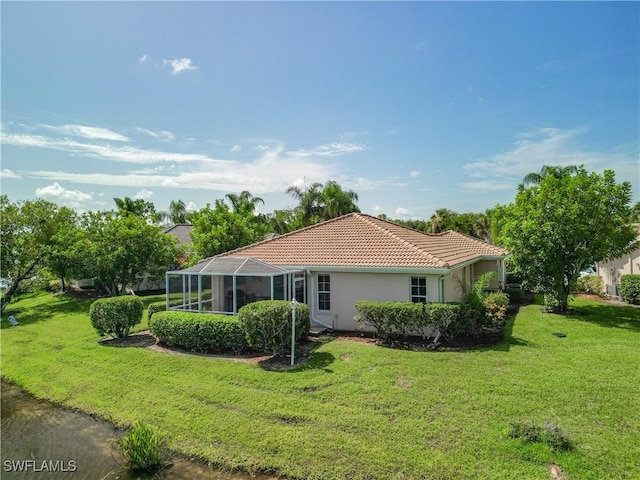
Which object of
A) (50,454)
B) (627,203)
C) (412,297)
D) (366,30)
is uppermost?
(366,30)

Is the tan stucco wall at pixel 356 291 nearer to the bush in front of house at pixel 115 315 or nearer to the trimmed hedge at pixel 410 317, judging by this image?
the trimmed hedge at pixel 410 317

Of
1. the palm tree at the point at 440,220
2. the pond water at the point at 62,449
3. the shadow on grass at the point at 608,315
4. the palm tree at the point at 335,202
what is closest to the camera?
the pond water at the point at 62,449

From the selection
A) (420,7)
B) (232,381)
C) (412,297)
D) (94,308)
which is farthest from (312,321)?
(420,7)

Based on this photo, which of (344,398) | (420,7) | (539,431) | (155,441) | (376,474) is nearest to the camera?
(376,474)

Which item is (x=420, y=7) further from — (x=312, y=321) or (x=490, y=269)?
(x=490, y=269)

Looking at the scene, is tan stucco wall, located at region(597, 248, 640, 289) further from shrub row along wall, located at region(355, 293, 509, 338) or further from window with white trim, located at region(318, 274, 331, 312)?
window with white trim, located at region(318, 274, 331, 312)

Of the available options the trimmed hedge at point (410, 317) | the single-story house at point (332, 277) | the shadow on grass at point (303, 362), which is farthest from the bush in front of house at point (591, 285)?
the shadow on grass at point (303, 362)
